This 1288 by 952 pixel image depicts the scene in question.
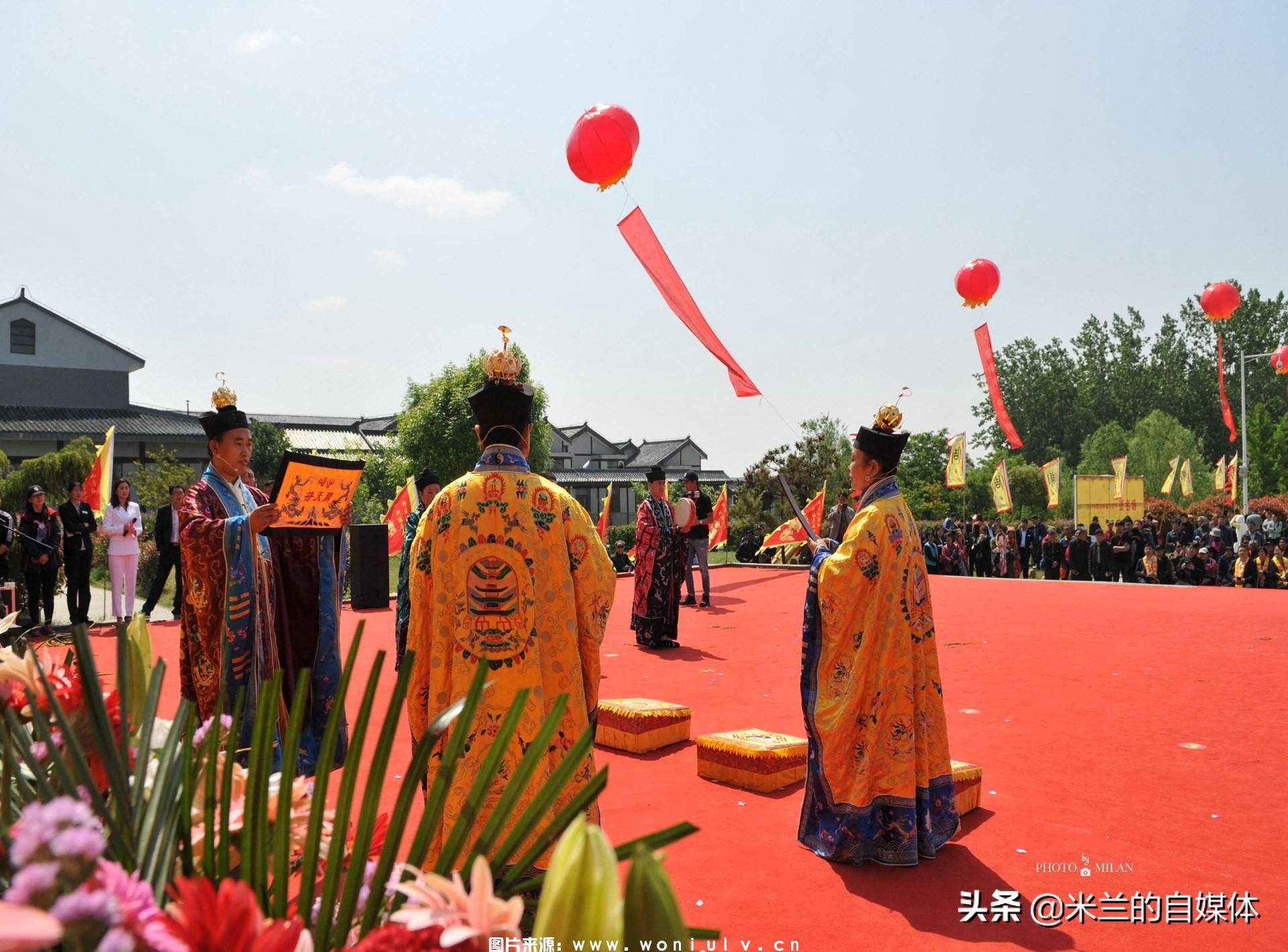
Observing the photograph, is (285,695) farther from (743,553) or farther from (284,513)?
(743,553)

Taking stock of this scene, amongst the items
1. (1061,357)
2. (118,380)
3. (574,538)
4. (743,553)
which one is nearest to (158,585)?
(574,538)

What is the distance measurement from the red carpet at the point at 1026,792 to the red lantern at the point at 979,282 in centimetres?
550

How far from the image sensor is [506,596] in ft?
10.5

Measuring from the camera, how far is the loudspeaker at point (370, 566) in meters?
11.9

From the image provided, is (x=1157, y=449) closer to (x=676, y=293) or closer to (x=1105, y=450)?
(x=1105, y=450)

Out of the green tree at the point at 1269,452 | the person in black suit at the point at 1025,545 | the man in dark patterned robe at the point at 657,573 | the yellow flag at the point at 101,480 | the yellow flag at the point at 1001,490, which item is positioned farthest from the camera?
the green tree at the point at 1269,452

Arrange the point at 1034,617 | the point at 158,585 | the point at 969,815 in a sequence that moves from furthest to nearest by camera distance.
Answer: the point at 1034,617 → the point at 158,585 → the point at 969,815

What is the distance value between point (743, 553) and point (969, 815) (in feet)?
56.1

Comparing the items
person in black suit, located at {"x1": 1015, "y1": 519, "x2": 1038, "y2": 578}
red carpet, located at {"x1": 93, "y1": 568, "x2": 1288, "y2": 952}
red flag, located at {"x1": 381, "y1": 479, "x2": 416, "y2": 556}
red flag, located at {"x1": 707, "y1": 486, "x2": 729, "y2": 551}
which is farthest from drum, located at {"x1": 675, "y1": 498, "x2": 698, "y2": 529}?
person in black suit, located at {"x1": 1015, "y1": 519, "x2": 1038, "y2": 578}

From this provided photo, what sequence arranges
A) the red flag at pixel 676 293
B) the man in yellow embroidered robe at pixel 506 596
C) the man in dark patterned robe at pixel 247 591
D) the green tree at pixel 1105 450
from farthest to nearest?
1. the green tree at pixel 1105 450
2. the red flag at pixel 676 293
3. the man in dark patterned robe at pixel 247 591
4. the man in yellow embroidered robe at pixel 506 596

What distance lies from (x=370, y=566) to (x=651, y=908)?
39.4 ft

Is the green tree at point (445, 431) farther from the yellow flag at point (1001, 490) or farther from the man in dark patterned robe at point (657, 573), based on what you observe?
the man in dark patterned robe at point (657, 573)

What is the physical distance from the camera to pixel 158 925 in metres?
0.58

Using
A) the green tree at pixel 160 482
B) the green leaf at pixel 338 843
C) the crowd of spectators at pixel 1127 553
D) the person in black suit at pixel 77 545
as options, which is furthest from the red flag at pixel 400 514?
the green leaf at pixel 338 843
